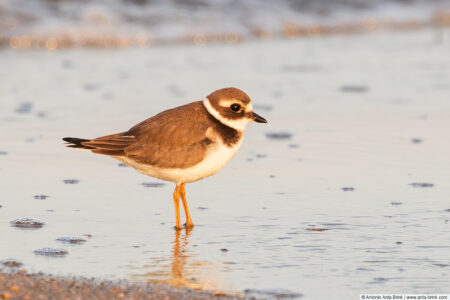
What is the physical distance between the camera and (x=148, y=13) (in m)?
14.2

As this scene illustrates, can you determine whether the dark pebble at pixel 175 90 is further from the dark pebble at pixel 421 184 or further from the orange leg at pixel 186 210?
the orange leg at pixel 186 210

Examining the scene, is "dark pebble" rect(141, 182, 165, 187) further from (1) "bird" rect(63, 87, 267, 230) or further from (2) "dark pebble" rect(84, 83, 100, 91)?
(2) "dark pebble" rect(84, 83, 100, 91)

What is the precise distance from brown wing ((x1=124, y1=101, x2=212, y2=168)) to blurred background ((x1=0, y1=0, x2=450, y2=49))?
7035 mm

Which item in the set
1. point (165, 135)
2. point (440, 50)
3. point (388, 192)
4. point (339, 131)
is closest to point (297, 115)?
point (339, 131)

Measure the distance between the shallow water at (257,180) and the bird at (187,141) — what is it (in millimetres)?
371

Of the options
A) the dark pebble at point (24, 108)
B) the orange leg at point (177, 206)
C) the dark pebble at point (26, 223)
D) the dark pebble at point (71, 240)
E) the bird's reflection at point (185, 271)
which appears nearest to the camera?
the bird's reflection at point (185, 271)

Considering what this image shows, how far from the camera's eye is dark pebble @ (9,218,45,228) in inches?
215

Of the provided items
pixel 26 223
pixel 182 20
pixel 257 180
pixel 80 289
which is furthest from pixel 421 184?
pixel 182 20

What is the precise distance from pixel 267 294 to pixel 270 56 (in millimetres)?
7941

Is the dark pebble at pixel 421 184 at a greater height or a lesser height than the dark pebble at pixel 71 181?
greater

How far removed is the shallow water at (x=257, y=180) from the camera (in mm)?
4844

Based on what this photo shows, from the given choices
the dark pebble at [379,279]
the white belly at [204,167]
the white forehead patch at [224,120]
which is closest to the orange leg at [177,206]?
the white belly at [204,167]

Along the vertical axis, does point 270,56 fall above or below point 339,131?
above

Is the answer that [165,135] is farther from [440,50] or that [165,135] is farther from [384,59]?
[440,50]
